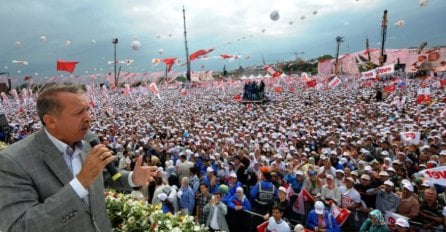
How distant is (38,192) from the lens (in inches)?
64.7

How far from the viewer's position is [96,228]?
1.89 meters

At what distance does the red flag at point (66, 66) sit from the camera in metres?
19.5

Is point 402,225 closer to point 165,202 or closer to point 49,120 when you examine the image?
point 165,202

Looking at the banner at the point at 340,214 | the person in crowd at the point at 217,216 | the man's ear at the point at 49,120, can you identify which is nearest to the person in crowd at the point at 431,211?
the banner at the point at 340,214

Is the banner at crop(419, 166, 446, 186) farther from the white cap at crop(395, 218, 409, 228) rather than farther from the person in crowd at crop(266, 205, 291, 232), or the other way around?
the person in crowd at crop(266, 205, 291, 232)

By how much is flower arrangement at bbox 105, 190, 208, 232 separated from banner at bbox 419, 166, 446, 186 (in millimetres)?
5073

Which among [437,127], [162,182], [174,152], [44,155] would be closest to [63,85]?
[44,155]

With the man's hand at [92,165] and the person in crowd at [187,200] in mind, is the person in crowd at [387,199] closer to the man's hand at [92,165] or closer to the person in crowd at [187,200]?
the person in crowd at [187,200]

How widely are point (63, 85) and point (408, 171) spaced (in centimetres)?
878

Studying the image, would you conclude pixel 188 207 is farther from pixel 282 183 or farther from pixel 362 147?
pixel 362 147

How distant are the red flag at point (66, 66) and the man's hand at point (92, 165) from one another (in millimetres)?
19961

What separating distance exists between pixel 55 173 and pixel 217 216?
16.7ft

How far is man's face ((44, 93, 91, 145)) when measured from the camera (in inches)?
68.7

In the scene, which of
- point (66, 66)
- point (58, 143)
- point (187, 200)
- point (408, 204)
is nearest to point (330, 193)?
point (408, 204)
